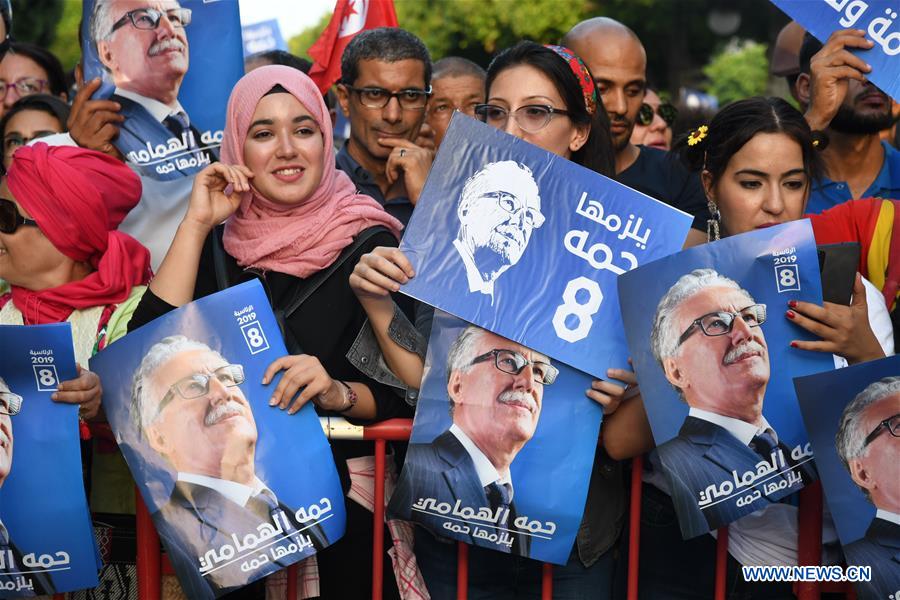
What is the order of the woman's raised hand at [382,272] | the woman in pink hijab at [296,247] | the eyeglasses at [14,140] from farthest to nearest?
the eyeglasses at [14,140] < the woman in pink hijab at [296,247] < the woman's raised hand at [382,272]

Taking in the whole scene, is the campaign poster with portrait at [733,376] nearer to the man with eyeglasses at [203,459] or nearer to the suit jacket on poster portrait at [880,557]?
the suit jacket on poster portrait at [880,557]

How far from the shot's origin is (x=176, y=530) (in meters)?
3.25

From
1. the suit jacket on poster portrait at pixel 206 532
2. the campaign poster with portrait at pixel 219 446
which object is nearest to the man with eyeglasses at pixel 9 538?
the campaign poster with portrait at pixel 219 446

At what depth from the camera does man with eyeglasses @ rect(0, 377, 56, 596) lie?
335cm

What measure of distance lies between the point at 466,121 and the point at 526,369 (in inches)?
28.1

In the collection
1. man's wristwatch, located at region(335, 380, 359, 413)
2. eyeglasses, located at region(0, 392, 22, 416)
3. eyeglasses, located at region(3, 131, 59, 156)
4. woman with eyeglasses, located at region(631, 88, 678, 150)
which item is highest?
woman with eyeglasses, located at region(631, 88, 678, 150)

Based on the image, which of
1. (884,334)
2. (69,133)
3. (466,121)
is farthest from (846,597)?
(69,133)

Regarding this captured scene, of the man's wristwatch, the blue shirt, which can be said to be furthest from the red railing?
the blue shirt

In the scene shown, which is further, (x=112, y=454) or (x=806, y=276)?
(x=112, y=454)

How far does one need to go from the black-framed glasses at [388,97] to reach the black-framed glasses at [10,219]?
5.61 ft

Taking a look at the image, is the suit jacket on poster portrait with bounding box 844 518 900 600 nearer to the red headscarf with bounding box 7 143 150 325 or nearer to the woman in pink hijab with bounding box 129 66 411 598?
the woman in pink hijab with bounding box 129 66 411 598

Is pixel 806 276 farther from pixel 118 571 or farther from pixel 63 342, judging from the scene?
pixel 118 571

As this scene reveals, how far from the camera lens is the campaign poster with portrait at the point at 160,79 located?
186 inches

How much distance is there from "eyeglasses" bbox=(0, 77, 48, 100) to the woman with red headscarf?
2.02 meters
